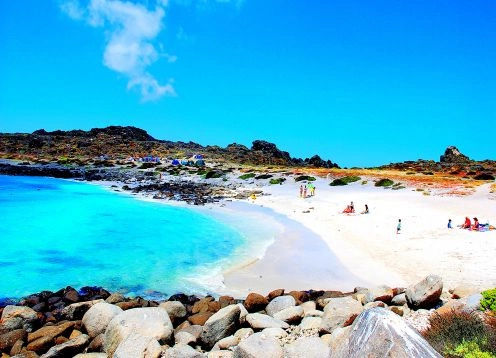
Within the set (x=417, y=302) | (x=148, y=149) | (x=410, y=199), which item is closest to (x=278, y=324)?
(x=417, y=302)

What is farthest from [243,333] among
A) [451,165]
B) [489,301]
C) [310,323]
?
[451,165]

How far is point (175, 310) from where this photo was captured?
10.8 metres

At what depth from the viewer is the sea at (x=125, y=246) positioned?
15742mm

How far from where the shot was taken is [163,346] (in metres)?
8.44

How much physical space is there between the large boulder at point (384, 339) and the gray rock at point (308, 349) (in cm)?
267

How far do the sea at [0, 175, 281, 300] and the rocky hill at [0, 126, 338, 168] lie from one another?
63.7m

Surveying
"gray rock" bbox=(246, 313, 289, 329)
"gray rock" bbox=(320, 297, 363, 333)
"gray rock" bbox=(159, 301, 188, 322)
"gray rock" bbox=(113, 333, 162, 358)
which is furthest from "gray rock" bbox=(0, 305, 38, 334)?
"gray rock" bbox=(320, 297, 363, 333)

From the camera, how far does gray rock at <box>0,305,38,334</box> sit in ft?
32.8

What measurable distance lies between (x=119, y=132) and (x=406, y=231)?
134 meters

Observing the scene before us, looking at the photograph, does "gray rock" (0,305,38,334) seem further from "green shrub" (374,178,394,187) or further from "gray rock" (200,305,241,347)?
"green shrub" (374,178,394,187)

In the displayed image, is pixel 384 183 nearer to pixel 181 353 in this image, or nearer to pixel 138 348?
pixel 181 353

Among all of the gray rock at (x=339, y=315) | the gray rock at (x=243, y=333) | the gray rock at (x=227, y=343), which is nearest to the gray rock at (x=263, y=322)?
the gray rock at (x=243, y=333)

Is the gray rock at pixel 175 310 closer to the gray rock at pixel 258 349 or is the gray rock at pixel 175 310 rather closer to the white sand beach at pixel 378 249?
the white sand beach at pixel 378 249

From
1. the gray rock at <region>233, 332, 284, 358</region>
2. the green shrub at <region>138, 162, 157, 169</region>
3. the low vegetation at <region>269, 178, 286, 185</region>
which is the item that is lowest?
the gray rock at <region>233, 332, 284, 358</region>
